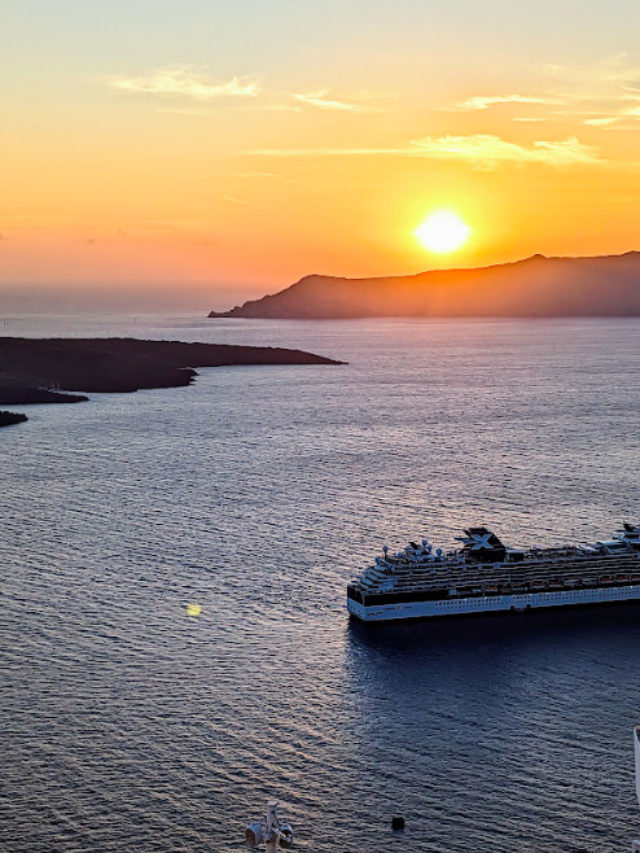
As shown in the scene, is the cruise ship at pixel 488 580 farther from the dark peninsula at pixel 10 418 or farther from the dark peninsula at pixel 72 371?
the dark peninsula at pixel 72 371

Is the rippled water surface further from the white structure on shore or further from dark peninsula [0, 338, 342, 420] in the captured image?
dark peninsula [0, 338, 342, 420]

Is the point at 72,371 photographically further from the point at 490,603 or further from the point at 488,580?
the point at 490,603

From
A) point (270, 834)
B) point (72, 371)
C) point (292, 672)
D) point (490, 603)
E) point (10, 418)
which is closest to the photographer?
point (270, 834)

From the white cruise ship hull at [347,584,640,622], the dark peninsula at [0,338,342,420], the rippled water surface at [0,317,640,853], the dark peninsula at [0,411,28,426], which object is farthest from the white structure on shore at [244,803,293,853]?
the dark peninsula at [0,338,342,420]

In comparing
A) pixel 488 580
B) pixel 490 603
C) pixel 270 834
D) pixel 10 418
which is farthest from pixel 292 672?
pixel 10 418

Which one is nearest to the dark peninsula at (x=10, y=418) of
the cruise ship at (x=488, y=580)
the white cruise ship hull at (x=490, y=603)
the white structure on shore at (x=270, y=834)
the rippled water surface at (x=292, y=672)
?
the rippled water surface at (x=292, y=672)
